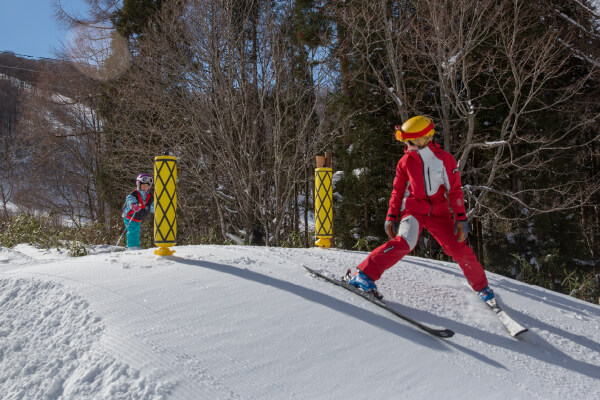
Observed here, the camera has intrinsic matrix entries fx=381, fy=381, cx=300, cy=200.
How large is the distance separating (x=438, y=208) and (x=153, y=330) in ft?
8.07

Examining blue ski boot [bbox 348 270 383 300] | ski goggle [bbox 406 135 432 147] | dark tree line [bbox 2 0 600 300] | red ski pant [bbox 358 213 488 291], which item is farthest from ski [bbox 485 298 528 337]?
dark tree line [bbox 2 0 600 300]

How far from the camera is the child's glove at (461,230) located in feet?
10.7

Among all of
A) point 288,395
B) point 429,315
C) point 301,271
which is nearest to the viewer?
point 288,395

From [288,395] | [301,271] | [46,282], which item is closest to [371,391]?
[288,395]

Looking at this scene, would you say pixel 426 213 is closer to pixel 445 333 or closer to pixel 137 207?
pixel 445 333

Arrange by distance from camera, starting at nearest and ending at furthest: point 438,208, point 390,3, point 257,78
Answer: point 438,208 < point 257,78 < point 390,3

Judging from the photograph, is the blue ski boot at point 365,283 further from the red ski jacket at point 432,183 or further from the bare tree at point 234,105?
the bare tree at point 234,105

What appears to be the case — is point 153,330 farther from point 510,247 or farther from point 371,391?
point 510,247

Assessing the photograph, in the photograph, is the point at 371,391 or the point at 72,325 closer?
the point at 371,391

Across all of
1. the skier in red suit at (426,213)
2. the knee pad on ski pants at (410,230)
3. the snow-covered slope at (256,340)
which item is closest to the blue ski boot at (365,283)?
the skier in red suit at (426,213)

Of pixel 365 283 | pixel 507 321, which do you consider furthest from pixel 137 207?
pixel 507 321

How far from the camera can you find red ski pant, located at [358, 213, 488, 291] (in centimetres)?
325

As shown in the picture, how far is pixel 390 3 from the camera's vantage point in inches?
436

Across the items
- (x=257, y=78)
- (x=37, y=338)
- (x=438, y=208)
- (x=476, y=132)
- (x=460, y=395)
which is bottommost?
(x=460, y=395)
